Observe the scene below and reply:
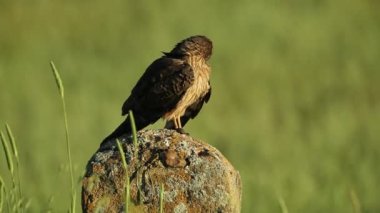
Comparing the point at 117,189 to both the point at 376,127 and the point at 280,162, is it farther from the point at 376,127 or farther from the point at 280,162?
the point at 376,127

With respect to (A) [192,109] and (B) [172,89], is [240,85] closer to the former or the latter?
(A) [192,109]

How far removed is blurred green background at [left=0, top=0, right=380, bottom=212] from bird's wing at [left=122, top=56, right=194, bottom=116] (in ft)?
10.1

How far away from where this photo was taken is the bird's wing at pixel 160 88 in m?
6.04

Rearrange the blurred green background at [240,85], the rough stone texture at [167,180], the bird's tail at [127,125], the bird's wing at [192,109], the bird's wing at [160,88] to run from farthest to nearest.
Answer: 1. the blurred green background at [240,85]
2. the bird's wing at [192,109]
3. the bird's wing at [160,88]
4. the bird's tail at [127,125]
5. the rough stone texture at [167,180]

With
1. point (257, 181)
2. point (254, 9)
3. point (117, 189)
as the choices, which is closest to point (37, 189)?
point (257, 181)

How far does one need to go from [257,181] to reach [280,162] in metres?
0.82

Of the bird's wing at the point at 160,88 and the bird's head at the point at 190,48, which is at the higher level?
the bird's head at the point at 190,48

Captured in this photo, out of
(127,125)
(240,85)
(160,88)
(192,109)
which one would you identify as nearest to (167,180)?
(127,125)

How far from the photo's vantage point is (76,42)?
1756 cm

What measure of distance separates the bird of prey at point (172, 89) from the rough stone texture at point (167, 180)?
5.59 ft

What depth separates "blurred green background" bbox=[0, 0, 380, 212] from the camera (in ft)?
36.4

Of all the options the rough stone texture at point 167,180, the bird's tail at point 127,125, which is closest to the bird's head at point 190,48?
the bird's tail at point 127,125

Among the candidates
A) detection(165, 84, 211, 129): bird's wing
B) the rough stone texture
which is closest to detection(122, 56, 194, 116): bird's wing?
detection(165, 84, 211, 129): bird's wing

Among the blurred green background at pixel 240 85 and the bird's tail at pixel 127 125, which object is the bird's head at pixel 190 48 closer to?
the bird's tail at pixel 127 125
